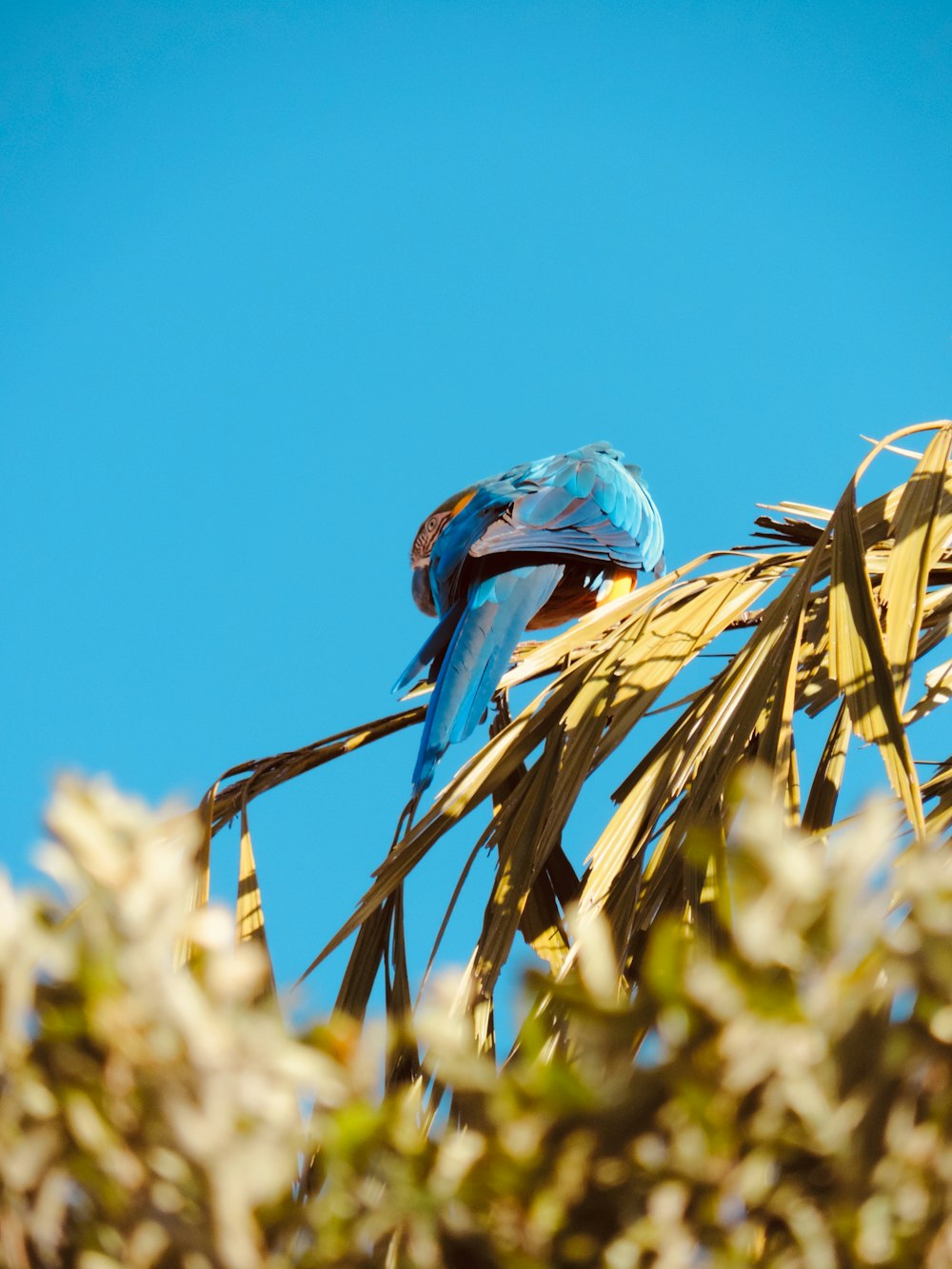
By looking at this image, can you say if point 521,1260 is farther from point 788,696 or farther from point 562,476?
point 562,476

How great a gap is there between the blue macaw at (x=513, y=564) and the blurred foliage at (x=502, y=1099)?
1.19 m

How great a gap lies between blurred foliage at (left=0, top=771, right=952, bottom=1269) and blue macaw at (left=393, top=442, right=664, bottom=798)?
1189 mm

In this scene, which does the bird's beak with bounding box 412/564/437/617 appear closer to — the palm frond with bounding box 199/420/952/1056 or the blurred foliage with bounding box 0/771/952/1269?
the palm frond with bounding box 199/420/952/1056

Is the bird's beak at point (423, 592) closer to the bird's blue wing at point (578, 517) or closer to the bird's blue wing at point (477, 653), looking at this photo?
the bird's blue wing at point (578, 517)

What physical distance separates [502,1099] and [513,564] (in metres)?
2.00

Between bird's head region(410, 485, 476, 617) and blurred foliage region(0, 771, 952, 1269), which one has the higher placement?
bird's head region(410, 485, 476, 617)

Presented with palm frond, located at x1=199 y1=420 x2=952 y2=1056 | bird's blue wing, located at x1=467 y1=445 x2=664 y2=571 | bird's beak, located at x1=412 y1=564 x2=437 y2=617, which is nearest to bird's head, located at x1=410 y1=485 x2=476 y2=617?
bird's beak, located at x1=412 y1=564 x2=437 y2=617

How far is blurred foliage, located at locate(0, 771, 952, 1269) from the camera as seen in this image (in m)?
0.43

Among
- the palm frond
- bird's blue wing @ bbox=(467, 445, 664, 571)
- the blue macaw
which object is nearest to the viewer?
the palm frond

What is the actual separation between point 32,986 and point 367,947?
0.88 m

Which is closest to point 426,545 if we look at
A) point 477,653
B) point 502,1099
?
point 477,653

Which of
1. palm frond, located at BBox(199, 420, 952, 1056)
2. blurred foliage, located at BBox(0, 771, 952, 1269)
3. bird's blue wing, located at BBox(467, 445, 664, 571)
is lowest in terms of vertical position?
blurred foliage, located at BBox(0, 771, 952, 1269)

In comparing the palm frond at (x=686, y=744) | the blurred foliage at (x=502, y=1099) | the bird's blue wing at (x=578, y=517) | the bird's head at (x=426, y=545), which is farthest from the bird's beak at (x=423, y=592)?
the blurred foliage at (x=502, y=1099)

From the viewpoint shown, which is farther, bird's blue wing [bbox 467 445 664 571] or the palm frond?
bird's blue wing [bbox 467 445 664 571]
